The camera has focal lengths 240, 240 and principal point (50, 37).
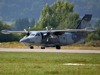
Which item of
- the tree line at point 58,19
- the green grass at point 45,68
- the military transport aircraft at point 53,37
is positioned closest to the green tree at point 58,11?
the tree line at point 58,19

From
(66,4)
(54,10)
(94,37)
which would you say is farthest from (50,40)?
(54,10)

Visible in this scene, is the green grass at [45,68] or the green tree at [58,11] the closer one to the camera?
the green grass at [45,68]

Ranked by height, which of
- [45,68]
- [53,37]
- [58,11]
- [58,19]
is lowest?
[45,68]

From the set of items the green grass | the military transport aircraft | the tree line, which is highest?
the tree line

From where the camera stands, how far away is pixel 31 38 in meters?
40.1

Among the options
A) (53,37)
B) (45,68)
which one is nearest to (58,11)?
(53,37)

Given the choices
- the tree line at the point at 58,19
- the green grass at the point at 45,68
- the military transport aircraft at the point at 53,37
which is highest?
the tree line at the point at 58,19

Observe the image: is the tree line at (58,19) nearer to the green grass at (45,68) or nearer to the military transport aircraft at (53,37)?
the military transport aircraft at (53,37)

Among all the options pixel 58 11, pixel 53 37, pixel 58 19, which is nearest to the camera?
pixel 53 37

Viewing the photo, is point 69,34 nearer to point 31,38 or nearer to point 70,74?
point 31,38

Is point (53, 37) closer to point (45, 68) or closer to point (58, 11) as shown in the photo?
point (45, 68)

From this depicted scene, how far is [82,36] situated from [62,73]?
1284 inches

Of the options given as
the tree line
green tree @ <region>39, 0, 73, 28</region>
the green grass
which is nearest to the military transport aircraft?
the green grass

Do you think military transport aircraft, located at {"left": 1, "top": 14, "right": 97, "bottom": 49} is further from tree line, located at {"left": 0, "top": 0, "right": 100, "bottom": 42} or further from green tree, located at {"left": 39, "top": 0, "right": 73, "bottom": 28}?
green tree, located at {"left": 39, "top": 0, "right": 73, "bottom": 28}
